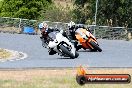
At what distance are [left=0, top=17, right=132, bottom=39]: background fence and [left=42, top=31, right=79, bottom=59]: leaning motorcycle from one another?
1810 centimetres

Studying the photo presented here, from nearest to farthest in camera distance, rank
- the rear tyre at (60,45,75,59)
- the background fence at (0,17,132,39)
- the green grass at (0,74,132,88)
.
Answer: the green grass at (0,74,132,88) → the rear tyre at (60,45,75,59) → the background fence at (0,17,132,39)

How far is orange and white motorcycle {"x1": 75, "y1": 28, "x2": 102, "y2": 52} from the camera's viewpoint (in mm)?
25219

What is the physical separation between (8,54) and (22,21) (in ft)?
79.5

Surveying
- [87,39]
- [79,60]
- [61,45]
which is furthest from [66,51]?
[87,39]

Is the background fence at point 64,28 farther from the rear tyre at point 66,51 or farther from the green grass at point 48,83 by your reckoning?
the green grass at point 48,83

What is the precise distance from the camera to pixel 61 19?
6116 cm

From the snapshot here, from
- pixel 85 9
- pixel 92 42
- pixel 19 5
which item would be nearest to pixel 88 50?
pixel 92 42

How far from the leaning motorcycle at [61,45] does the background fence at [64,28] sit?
18.1 meters

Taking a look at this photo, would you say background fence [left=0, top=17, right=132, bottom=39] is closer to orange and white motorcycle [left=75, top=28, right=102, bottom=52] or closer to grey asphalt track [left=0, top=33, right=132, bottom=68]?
grey asphalt track [left=0, top=33, right=132, bottom=68]

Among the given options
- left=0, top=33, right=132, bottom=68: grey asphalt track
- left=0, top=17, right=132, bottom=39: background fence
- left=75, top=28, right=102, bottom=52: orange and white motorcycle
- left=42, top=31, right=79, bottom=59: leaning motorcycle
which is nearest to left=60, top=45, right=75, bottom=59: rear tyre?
left=42, top=31, right=79, bottom=59: leaning motorcycle

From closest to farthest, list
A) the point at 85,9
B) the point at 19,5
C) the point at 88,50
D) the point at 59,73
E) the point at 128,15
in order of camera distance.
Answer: the point at 59,73 < the point at 88,50 < the point at 128,15 < the point at 85,9 < the point at 19,5

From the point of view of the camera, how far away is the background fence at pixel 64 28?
40438mm

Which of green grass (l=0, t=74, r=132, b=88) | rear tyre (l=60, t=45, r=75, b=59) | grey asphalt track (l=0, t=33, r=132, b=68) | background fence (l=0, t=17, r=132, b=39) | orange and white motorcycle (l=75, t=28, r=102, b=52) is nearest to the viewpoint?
green grass (l=0, t=74, r=132, b=88)

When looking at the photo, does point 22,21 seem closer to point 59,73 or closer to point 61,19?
point 61,19
